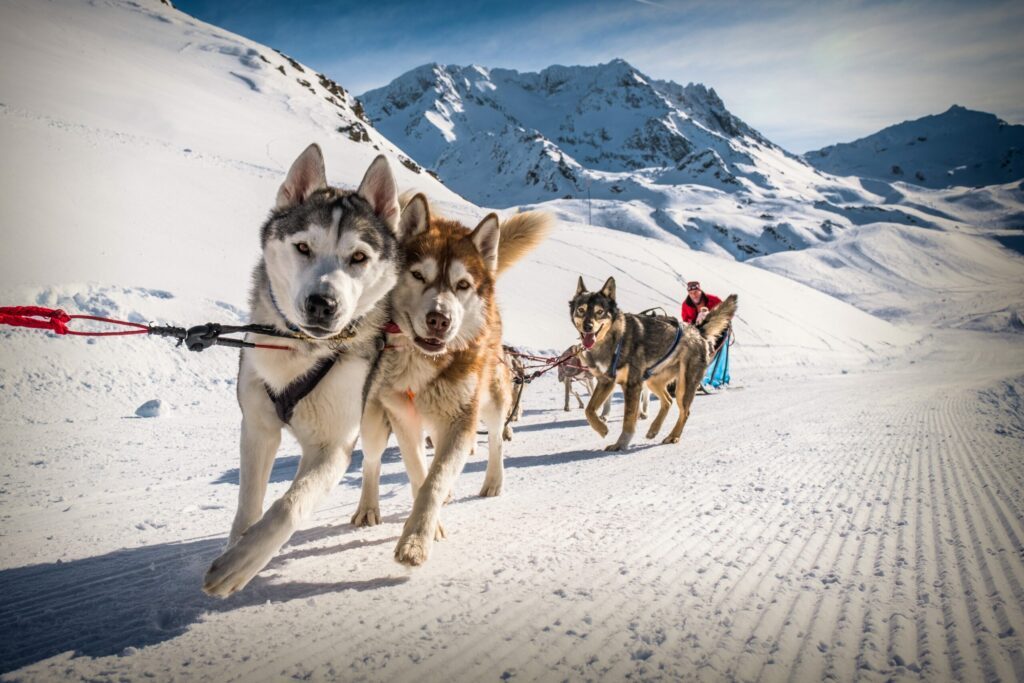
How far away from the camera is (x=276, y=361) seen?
221 cm

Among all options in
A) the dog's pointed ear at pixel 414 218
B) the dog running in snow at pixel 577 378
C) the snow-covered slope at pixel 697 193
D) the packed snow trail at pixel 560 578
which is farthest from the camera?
the snow-covered slope at pixel 697 193

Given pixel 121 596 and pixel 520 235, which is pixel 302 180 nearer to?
pixel 520 235

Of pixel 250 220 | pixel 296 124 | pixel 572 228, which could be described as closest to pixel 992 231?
pixel 572 228

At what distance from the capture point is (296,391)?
2.19m

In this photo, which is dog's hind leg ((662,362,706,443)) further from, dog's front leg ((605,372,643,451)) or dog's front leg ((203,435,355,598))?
dog's front leg ((203,435,355,598))

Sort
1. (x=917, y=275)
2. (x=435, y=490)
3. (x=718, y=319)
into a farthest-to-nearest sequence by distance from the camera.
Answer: (x=917, y=275)
(x=718, y=319)
(x=435, y=490)

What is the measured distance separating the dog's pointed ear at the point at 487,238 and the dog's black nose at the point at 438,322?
27.5 inches

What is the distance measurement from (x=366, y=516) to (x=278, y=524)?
113 cm

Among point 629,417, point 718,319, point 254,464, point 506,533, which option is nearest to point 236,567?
point 254,464

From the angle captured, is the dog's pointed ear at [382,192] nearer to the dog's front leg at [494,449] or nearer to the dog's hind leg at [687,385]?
the dog's front leg at [494,449]

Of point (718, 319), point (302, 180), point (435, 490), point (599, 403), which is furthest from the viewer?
point (718, 319)

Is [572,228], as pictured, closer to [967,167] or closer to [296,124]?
[296,124]

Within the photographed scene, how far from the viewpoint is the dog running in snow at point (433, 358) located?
2.53m

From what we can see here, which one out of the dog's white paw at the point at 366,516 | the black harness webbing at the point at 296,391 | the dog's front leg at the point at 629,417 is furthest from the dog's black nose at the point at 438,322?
the dog's front leg at the point at 629,417
